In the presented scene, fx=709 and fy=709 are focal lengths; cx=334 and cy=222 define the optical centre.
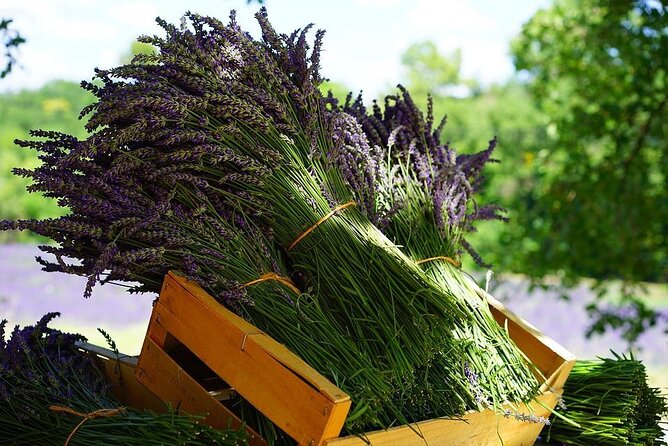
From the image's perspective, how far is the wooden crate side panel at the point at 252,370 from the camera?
1.16 m

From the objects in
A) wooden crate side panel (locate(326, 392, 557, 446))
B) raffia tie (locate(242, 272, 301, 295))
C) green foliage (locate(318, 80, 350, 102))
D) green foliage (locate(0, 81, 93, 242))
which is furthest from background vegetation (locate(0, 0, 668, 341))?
green foliage (locate(0, 81, 93, 242))

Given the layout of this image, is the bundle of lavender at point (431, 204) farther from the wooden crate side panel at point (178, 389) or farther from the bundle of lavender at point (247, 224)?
the wooden crate side panel at point (178, 389)

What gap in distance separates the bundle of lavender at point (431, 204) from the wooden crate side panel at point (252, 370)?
471mm

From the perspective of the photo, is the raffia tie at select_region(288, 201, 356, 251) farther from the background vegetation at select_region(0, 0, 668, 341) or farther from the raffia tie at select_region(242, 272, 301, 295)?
the background vegetation at select_region(0, 0, 668, 341)

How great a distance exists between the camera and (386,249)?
1.55 metres

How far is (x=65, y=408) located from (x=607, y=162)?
13.3ft

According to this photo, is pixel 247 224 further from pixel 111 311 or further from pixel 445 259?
pixel 111 311

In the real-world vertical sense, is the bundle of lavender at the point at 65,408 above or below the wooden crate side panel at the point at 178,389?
below

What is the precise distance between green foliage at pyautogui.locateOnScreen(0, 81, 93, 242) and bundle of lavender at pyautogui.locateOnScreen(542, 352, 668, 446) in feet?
24.4

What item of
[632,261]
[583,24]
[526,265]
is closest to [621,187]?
[632,261]

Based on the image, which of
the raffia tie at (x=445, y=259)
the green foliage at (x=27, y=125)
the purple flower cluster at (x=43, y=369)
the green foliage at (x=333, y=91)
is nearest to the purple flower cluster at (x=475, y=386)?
the raffia tie at (x=445, y=259)

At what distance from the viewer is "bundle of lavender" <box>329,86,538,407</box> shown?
158 cm

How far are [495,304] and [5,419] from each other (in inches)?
47.1

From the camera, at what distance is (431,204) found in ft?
6.14
